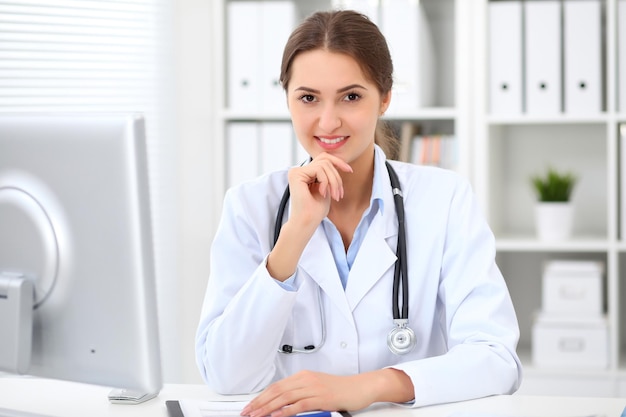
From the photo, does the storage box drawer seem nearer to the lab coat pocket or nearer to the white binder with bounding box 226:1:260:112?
the white binder with bounding box 226:1:260:112

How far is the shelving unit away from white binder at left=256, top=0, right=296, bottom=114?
66 cm

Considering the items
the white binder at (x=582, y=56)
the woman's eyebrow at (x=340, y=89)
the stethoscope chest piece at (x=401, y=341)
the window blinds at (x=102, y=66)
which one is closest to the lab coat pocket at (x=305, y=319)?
the stethoscope chest piece at (x=401, y=341)

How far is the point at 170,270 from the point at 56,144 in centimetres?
193

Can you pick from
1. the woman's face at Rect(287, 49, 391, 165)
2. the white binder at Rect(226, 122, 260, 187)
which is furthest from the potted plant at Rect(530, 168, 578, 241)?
the woman's face at Rect(287, 49, 391, 165)

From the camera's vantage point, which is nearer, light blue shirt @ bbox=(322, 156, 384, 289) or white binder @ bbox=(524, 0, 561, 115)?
light blue shirt @ bbox=(322, 156, 384, 289)

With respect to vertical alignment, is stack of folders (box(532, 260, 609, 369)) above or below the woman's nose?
below

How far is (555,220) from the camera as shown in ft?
9.34

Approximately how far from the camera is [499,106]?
112 inches

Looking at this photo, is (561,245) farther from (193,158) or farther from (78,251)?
(78,251)

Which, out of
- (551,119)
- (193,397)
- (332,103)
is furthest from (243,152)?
(193,397)

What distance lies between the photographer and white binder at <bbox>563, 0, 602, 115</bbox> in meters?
2.76

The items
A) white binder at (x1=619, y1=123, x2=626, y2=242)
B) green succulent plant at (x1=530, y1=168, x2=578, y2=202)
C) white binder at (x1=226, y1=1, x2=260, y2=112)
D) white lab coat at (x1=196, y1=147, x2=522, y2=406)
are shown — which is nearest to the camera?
white lab coat at (x1=196, y1=147, x2=522, y2=406)

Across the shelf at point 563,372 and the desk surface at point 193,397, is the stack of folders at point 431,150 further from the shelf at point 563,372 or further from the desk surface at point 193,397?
the desk surface at point 193,397

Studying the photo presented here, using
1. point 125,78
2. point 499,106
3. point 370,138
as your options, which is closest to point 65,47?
point 125,78
